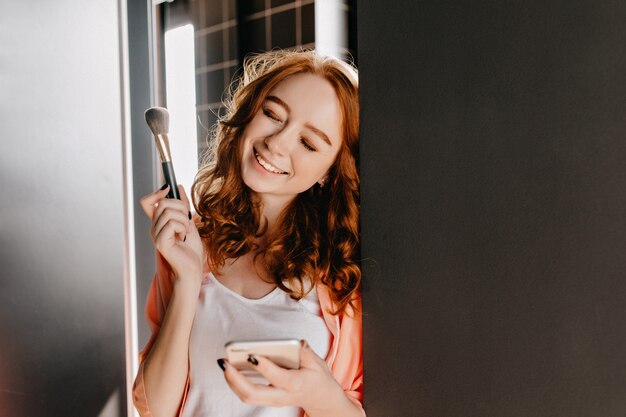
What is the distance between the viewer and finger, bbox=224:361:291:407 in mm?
573

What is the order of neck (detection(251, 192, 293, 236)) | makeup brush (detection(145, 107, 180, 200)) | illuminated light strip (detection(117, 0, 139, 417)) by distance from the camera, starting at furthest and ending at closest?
illuminated light strip (detection(117, 0, 139, 417)) < neck (detection(251, 192, 293, 236)) < makeup brush (detection(145, 107, 180, 200))

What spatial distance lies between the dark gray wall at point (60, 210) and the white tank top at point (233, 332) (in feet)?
1.17

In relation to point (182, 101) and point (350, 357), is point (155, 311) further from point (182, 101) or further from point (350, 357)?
point (182, 101)

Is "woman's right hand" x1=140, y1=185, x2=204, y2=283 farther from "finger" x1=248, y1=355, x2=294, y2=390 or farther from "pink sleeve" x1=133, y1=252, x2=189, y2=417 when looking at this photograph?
"finger" x1=248, y1=355, x2=294, y2=390

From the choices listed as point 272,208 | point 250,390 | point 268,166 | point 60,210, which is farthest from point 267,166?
point 60,210

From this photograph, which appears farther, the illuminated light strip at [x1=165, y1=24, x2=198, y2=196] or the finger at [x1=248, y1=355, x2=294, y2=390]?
the illuminated light strip at [x1=165, y1=24, x2=198, y2=196]

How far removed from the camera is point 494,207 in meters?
0.50

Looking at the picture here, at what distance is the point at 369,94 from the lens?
1.96 feet

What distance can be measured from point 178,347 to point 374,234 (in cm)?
42

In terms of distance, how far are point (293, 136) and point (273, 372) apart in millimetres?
365

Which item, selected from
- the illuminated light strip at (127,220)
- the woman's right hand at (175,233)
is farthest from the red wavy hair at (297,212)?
the illuminated light strip at (127,220)

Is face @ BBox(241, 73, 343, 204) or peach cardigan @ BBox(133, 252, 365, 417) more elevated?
face @ BBox(241, 73, 343, 204)

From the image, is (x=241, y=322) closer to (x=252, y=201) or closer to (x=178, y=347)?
(x=178, y=347)

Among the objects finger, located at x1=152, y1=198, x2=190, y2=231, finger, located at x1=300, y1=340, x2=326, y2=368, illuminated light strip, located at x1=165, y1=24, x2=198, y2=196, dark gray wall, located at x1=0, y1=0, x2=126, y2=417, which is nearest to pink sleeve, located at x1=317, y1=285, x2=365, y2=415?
finger, located at x1=300, y1=340, x2=326, y2=368
